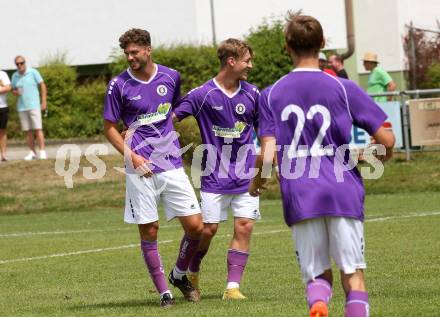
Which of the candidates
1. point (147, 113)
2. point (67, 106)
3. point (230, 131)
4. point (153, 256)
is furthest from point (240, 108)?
point (67, 106)

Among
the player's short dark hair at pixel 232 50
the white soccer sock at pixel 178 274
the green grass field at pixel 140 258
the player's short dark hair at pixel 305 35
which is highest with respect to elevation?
the player's short dark hair at pixel 305 35

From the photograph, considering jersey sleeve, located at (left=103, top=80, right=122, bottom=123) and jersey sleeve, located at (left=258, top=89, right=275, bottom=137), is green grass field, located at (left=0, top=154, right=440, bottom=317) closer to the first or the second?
jersey sleeve, located at (left=103, top=80, right=122, bottom=123)

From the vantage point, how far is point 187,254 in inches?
406

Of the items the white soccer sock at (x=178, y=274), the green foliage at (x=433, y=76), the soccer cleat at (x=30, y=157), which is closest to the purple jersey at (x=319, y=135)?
the white soccer sock at (x=178, y=274)

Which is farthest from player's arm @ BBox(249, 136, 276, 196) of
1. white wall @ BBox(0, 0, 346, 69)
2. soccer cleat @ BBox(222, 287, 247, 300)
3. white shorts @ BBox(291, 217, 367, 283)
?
white wall @ BBox(0, 0, 346, 69)

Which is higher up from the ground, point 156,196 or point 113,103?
point 113,103

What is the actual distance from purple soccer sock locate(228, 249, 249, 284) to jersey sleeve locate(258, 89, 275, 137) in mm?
3067

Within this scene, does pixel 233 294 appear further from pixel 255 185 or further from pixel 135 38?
pixel 255 185

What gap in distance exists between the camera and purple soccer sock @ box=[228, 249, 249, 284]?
33.3ft

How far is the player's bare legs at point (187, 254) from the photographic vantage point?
33.3 ft

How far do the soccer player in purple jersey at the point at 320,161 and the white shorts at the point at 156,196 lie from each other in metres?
3.08

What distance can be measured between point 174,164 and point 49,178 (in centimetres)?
1345

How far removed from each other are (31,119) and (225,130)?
14.6 m

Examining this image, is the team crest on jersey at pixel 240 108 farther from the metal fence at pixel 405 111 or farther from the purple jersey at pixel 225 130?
the metal fence at pixel 405 111
